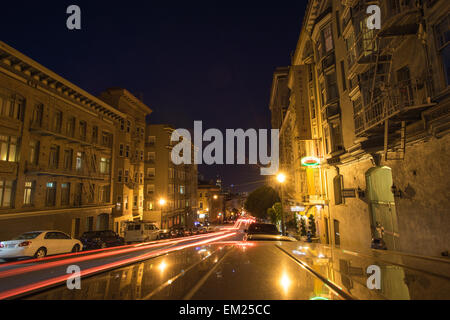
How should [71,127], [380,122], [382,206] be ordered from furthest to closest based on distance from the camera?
[71,127] < [382,206] < [380,122]

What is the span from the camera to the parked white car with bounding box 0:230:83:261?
496 inches

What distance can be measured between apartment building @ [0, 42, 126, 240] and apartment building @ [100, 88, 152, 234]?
224 centimetres

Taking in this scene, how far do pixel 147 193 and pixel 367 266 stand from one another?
4263 centimetres

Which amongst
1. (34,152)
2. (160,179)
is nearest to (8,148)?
(34,152)

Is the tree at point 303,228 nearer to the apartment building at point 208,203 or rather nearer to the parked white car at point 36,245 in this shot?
the parked white car at point 36,245

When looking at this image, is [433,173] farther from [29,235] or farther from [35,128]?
[35,128]

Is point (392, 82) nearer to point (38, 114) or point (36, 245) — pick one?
point (36, 245)

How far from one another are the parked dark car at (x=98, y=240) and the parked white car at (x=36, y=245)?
442 cm

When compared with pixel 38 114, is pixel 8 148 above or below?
below

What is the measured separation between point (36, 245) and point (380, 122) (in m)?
18.0

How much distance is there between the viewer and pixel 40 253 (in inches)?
533

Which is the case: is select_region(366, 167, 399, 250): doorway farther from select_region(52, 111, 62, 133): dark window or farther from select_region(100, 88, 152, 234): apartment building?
select_region(100, 88, 152, 234): apartment building

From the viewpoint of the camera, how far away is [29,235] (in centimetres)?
1371

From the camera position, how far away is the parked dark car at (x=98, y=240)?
20.2 m
